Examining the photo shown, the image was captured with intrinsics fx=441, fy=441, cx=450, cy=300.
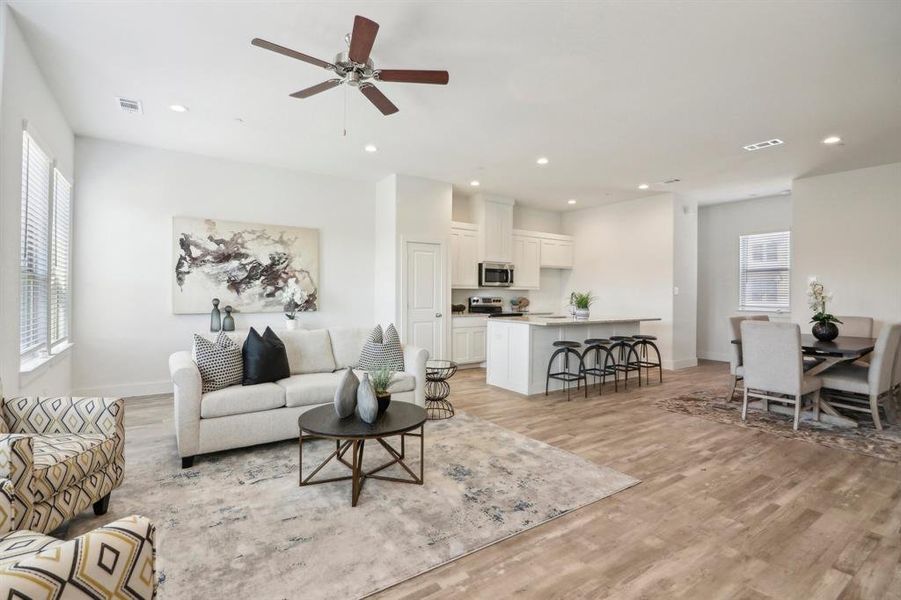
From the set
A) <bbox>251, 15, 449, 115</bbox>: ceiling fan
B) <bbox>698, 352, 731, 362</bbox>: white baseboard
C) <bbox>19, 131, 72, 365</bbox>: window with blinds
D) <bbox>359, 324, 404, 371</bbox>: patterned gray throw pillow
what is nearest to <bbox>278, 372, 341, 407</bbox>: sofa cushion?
<bbox>359, 324, 404, 371</bbox>: patterned gray throw pillow

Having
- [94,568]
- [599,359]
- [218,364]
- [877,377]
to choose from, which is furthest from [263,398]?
[877,377]

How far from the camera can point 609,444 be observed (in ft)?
11.8

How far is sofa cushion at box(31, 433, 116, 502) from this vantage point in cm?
189

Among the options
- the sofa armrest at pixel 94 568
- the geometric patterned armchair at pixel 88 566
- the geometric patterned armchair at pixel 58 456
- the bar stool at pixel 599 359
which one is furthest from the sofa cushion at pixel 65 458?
the bar stool at pixel 599 359

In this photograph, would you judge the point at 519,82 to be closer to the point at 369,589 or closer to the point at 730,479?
the point at 730,479

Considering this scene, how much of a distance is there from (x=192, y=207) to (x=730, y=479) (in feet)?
19.8

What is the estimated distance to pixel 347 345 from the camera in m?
4.31

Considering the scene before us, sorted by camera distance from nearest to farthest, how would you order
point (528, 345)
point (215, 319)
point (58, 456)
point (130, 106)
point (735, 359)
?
1. point (58, 456)
2. point (130, 106)
3. point (735, 359)
4. point (528, 345)
5. point (215, 319)

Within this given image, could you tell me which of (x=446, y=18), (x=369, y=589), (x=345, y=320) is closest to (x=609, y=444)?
(x=369, y=589)

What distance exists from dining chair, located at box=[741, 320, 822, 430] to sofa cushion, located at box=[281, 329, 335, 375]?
3929 mm

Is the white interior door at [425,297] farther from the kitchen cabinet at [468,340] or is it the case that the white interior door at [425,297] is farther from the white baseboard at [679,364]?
the white baseboard at [679,364]

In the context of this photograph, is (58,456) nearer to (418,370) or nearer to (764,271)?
(418,370)

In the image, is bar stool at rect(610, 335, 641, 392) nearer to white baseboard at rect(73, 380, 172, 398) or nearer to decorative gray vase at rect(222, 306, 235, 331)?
decorative gray vase at rect(222, 306, 235, 331)

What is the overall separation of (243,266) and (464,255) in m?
3.30
